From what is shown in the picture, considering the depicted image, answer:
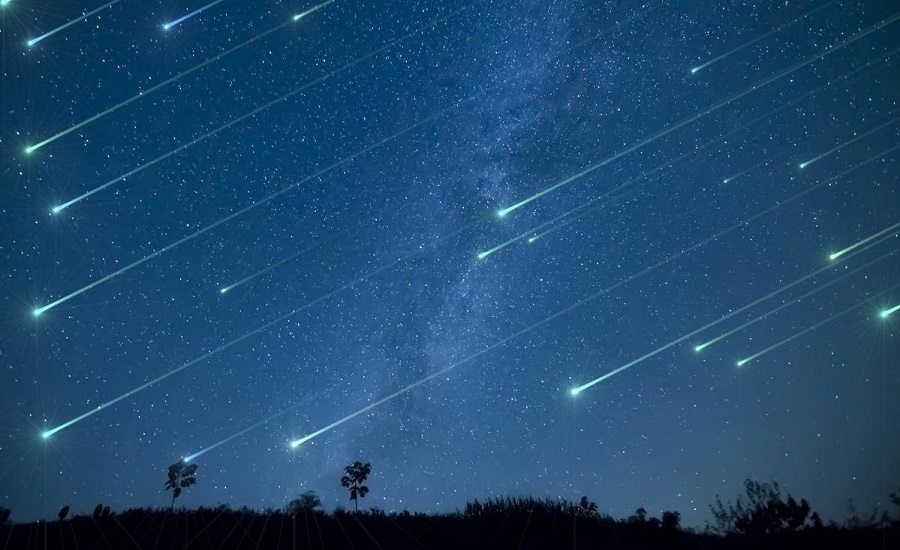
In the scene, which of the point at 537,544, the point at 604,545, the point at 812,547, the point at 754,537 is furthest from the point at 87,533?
the point at 812,547

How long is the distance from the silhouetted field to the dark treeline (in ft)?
0.04

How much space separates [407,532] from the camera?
16.8 feet

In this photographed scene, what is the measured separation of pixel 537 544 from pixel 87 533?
4718mm

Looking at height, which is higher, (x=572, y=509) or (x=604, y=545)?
(x=572, y=509)

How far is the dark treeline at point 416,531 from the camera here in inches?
195

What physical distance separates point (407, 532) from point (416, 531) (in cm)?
47

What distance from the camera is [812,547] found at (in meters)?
5.20

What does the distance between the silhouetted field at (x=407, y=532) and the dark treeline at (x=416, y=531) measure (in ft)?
0.04

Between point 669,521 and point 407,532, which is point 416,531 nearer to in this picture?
point 407,532

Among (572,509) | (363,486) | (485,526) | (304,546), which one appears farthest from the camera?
(363,486)

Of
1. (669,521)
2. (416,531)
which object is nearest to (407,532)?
(416,531)

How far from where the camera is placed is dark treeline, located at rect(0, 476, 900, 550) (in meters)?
4.95

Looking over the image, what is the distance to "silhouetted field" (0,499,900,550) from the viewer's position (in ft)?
16.2

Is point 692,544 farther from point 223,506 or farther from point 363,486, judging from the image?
point 363,486
